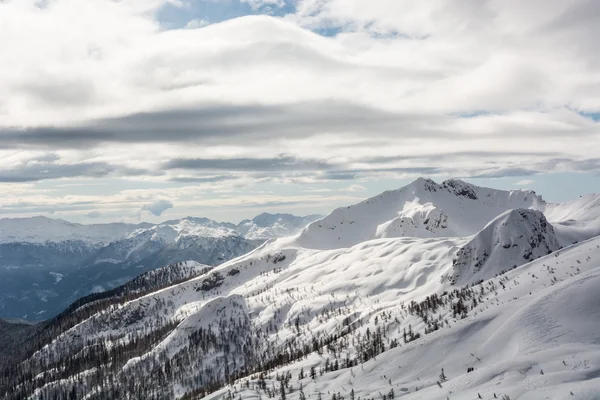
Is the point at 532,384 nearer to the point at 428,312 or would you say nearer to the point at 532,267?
the point at 532,267

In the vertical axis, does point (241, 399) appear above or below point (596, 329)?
below

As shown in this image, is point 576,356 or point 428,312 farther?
point 428,312

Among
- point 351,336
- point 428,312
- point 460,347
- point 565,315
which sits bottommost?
point 351,336

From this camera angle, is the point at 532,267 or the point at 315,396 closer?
the point at 315,396

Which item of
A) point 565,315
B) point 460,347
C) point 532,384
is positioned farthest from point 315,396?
point 565,315

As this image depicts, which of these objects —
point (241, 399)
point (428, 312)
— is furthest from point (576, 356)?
point (428, 312)

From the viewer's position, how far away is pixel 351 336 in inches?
6737

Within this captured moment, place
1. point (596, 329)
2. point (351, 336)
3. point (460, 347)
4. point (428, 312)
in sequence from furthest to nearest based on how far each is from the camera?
point (351, 336), point (428, 312), point (460, 347), point (596, 329)

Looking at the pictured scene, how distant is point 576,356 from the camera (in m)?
46.7

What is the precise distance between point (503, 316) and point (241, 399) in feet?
134

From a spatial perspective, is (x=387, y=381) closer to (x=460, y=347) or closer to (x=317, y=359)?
(x=460, y=347)

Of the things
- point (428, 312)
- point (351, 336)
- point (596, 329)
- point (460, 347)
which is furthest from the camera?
point (351, 336)

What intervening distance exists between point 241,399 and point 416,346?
2628 centimetres

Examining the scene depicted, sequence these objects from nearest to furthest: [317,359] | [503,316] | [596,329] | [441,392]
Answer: [441,392]
[596,329]
[503,316]
[317,359]
